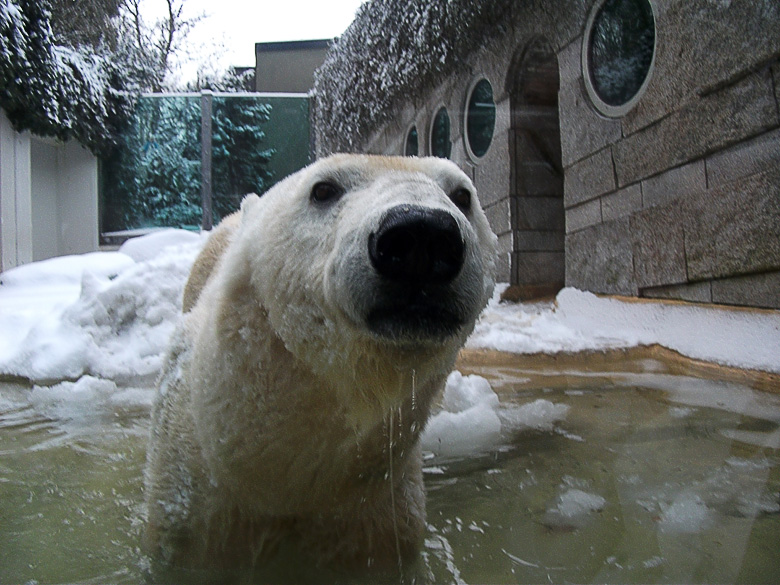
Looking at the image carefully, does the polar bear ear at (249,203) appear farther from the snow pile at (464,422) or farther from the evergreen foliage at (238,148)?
the evergreen foliage at (238,148)

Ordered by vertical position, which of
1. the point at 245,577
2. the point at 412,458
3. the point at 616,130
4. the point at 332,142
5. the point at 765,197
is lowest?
the point at 245,577

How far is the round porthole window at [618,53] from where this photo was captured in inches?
166

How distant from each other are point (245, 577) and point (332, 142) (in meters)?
10.5

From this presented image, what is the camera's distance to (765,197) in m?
3.11

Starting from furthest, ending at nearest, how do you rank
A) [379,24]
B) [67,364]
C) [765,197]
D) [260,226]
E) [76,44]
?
[76,44] → [379,24] → [67,364] → [765,197] → [260,226]

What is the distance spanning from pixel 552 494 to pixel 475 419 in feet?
2.69

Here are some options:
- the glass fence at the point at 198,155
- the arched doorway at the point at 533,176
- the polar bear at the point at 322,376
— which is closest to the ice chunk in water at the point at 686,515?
the polar bear at the point at 322,376

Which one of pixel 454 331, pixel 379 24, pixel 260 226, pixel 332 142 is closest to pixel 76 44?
pixel 332 142

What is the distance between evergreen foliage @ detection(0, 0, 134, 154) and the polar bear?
855cm

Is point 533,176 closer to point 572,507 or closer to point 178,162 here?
point 572,507

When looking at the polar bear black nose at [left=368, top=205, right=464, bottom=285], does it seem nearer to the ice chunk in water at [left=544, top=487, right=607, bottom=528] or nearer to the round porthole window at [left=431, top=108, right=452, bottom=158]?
the ice chunk in water at [left=544, top=487, right=607, bottom=528]

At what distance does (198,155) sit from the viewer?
12766 millimetres

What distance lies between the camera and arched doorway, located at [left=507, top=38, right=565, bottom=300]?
247 inches

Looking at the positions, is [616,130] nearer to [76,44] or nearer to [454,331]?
[454,331]
